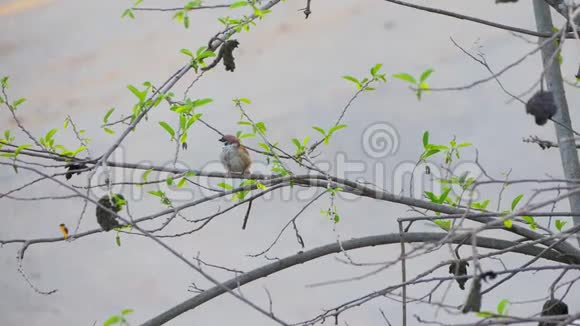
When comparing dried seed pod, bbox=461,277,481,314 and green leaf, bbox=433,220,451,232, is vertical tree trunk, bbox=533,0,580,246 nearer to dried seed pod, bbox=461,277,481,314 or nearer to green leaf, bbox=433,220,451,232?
green leaf, bbox=433,220,451,232

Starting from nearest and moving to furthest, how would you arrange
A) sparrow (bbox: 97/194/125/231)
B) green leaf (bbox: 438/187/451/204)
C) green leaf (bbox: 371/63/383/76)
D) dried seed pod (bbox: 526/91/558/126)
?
dried seed pod (bbox: 526/91/558/126), sparrow (bbox: 97/194/125/231), green leaf (bbox: 438/187/451/204), green leaf (bbox: 371/63/383/76)

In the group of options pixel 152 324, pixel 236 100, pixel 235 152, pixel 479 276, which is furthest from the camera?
pixel 235 152

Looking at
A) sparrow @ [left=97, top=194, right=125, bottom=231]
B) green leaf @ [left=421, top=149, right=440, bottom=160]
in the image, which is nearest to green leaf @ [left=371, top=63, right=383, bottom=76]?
green leaf @ [left=421, top=149, right=440, bottom=160]

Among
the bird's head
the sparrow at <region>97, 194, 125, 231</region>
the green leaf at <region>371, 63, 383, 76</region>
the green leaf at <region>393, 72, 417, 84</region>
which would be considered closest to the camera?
the green leaf at <region>393, 72, 417, 84</region>

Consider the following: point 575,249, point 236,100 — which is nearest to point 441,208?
point 575,249

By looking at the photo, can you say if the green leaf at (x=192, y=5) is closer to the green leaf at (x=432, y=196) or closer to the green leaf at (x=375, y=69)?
the green leaf at (x=375, y=69)

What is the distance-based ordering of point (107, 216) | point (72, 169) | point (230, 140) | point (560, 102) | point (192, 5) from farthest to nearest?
point (230, 140), point (560, 102), point (72, 169), point (192, 5), point (107, 216)

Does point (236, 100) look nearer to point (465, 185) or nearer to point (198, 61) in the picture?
point (198, 61)

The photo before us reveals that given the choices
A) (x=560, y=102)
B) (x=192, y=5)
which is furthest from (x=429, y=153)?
(x=192, y=5)

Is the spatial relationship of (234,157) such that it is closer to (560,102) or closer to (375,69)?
(375,69)

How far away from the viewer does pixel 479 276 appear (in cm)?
97

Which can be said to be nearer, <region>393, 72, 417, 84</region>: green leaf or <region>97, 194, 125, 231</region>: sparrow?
<region>393, 72, 417, 84</region>: green leaf

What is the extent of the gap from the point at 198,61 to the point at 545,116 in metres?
0.78


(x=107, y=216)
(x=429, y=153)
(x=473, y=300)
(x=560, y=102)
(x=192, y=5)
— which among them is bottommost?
(x=473, y=300)
